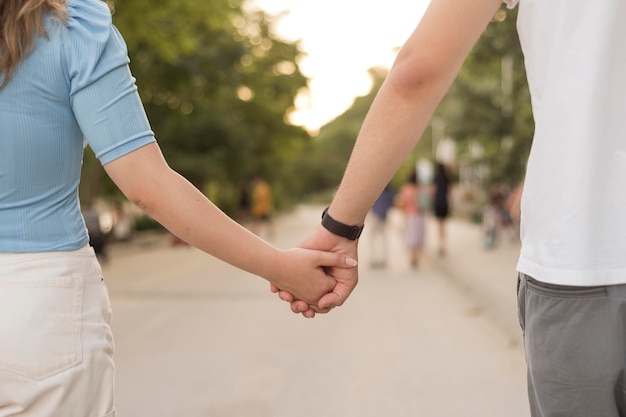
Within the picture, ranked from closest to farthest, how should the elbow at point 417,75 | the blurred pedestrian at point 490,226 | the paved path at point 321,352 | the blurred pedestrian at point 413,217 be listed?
the elbow at point 417,75 → the paved path at point 321,352 → the blurred pedestrian at point 413,217 → the blurred pedestrian at point 490,226

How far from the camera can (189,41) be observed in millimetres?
19078

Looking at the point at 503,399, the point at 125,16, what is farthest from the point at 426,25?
the point at 125,16

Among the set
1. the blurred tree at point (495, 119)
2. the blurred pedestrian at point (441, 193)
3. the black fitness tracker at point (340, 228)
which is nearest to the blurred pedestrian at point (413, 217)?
the blurred pedestrian at point (441, 193)

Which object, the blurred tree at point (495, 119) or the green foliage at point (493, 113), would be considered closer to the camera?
the green foliage at point (493, 113)

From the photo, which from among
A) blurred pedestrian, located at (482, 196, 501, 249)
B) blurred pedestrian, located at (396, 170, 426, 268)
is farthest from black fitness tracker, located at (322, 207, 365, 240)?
blurred pedestrian, located at (482, 196, 501, 249)

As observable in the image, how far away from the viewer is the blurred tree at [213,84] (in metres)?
18.4

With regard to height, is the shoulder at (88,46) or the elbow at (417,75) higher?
the elbow at (417,75)

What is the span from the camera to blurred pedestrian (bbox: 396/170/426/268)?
15.8 meters


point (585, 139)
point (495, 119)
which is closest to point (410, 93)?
point (585, 139)

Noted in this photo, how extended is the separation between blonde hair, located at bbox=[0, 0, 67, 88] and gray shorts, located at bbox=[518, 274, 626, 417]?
109 centimetres

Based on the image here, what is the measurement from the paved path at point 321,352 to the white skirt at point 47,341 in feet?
12.0

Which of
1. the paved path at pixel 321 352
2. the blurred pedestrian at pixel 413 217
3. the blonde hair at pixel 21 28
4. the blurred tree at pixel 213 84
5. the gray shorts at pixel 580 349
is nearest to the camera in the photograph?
the gray shorts at pixel 580 349

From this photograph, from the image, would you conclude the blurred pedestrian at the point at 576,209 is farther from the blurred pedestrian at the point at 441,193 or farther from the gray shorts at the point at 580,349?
the blurred pedestrian at the point at 441,193

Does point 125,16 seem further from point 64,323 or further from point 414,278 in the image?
point 64,323
